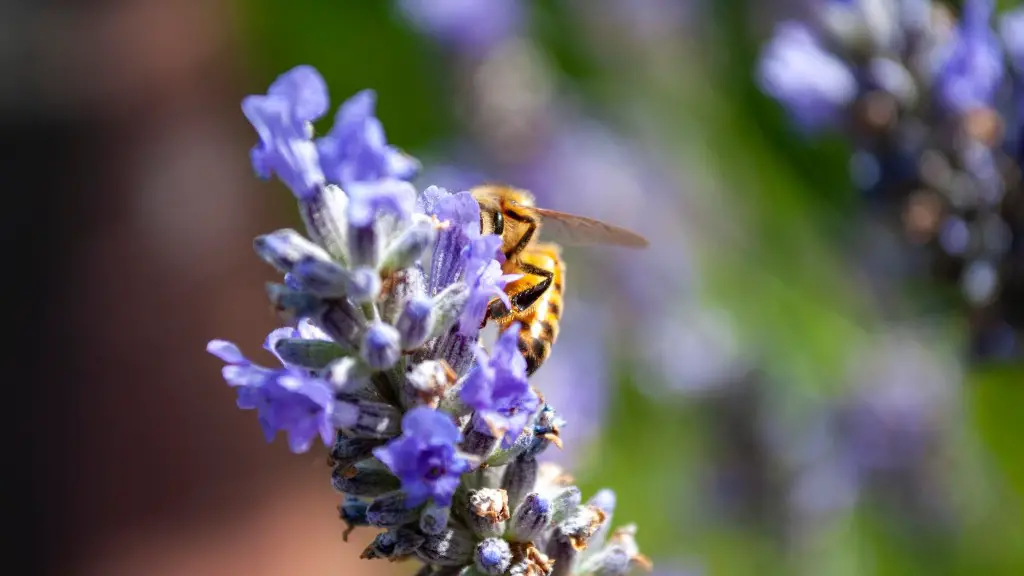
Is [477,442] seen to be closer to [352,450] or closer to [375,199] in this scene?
[352,450]

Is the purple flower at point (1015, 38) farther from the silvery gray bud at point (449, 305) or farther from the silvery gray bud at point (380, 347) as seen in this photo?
the silvery gray bud at point (380, 347)

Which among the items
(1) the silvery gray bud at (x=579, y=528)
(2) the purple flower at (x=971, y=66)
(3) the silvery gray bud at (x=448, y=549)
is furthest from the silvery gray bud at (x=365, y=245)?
(2) the purple flower at (x=971, y=66)

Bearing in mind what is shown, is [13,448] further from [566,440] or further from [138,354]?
[566,440]

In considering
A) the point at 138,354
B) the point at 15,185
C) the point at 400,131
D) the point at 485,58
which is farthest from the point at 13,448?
the point at 485,58

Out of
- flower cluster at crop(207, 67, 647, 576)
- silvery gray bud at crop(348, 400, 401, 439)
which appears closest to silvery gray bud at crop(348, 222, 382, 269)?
flower cluster at crop(207, 67, 647, 576)

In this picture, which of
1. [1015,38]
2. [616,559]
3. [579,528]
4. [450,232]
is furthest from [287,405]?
[1015,38]

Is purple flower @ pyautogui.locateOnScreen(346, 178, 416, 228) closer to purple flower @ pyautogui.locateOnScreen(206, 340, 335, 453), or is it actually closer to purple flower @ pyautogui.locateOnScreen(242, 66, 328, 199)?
purple flower @ pyautogui.locateOnScreen(242, 66, 328, 199)
